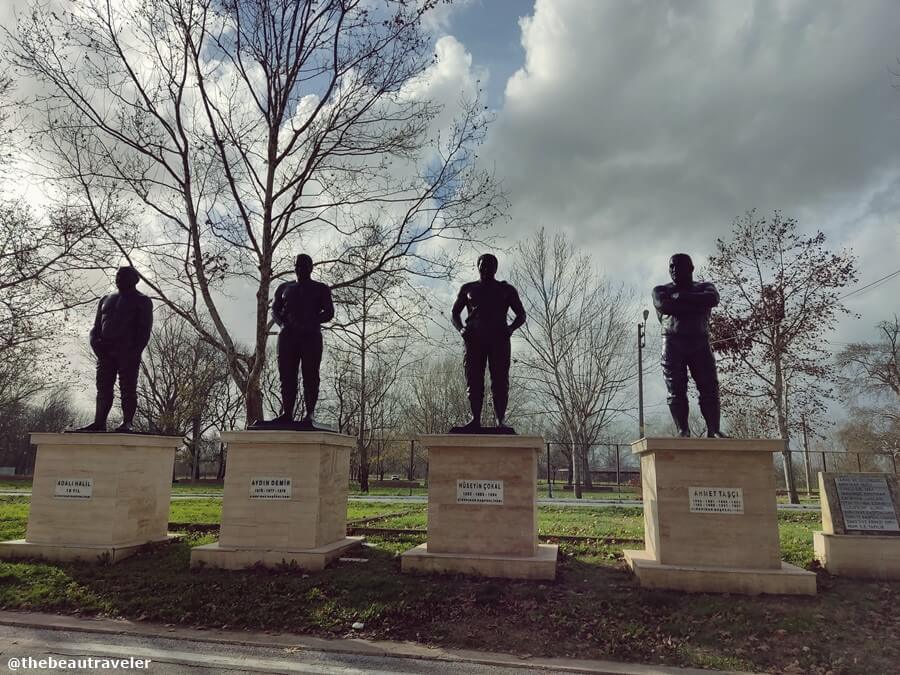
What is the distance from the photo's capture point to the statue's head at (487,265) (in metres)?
7.03

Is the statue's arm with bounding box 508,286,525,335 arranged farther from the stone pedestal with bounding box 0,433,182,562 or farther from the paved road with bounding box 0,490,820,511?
the paved road with bounding box 0,490,820,511

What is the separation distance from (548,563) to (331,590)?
2.09 meters

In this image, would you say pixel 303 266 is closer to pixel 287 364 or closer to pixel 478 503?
pixel 287 364

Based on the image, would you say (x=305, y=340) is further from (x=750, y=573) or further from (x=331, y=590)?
(x=750, y=573)

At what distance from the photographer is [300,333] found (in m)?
7.25

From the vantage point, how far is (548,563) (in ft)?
18.8

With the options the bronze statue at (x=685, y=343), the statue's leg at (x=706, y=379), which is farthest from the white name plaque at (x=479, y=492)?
the statue's leg at (x=706, y=379)

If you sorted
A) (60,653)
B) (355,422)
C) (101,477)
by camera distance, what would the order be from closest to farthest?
(60,653) < (101,477) < (355,422)

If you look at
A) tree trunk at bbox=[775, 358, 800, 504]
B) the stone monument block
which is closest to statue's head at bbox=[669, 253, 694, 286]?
the stone monument block

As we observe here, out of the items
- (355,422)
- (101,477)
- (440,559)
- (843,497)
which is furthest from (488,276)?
(355,422)

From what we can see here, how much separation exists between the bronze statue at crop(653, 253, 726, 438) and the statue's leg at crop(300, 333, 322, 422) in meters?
4.12

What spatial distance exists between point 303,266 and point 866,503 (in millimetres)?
6966

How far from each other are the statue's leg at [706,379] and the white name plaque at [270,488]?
4630 mm

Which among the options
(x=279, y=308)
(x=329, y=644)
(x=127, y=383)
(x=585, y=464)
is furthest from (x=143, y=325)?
(x=585, y=464)
